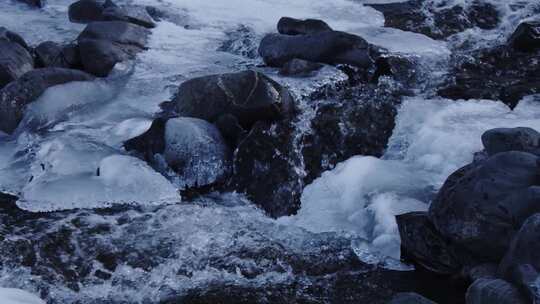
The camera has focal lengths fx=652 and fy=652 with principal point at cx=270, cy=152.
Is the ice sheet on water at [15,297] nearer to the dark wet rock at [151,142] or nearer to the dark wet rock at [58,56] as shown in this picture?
the dark wet rock at [151,142]

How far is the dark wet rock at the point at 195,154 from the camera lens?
564cm

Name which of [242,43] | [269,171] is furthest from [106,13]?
[269,171]

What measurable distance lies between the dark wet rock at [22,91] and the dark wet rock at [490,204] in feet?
14.0

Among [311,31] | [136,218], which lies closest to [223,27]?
[311,31]

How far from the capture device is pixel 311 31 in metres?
8.27

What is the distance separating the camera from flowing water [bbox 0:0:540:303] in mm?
4676

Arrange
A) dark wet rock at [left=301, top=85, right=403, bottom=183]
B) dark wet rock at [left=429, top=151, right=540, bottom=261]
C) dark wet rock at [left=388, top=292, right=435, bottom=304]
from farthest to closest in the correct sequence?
1. dark wet rock at [left=301, top=85, right=403, bottom=183]
2. dark wet rock at [left=429, top=151, right=540, bottom=261]
3. dark wet rock at [left=388, top=292, right=435, bottom=304]

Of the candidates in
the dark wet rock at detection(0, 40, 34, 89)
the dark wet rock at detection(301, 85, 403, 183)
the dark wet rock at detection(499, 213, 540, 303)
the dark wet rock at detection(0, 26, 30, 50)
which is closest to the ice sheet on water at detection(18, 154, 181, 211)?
the dark wet rock at detection(301, 85, 403, 183)

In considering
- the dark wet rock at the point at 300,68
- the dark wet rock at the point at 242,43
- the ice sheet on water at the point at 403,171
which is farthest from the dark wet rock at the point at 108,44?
the ice sheet on water at the point at 403,171

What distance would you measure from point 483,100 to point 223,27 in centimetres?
403

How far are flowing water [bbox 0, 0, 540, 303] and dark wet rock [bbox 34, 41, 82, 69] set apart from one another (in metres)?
0.54

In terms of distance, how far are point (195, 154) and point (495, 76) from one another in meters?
3.79

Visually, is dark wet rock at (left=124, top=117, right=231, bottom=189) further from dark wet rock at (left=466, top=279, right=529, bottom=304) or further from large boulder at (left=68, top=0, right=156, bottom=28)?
large boulder at (left=68, top=0, right=156, bottom=28)

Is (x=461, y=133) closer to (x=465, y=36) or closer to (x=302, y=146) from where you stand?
(x=302, y=146)
